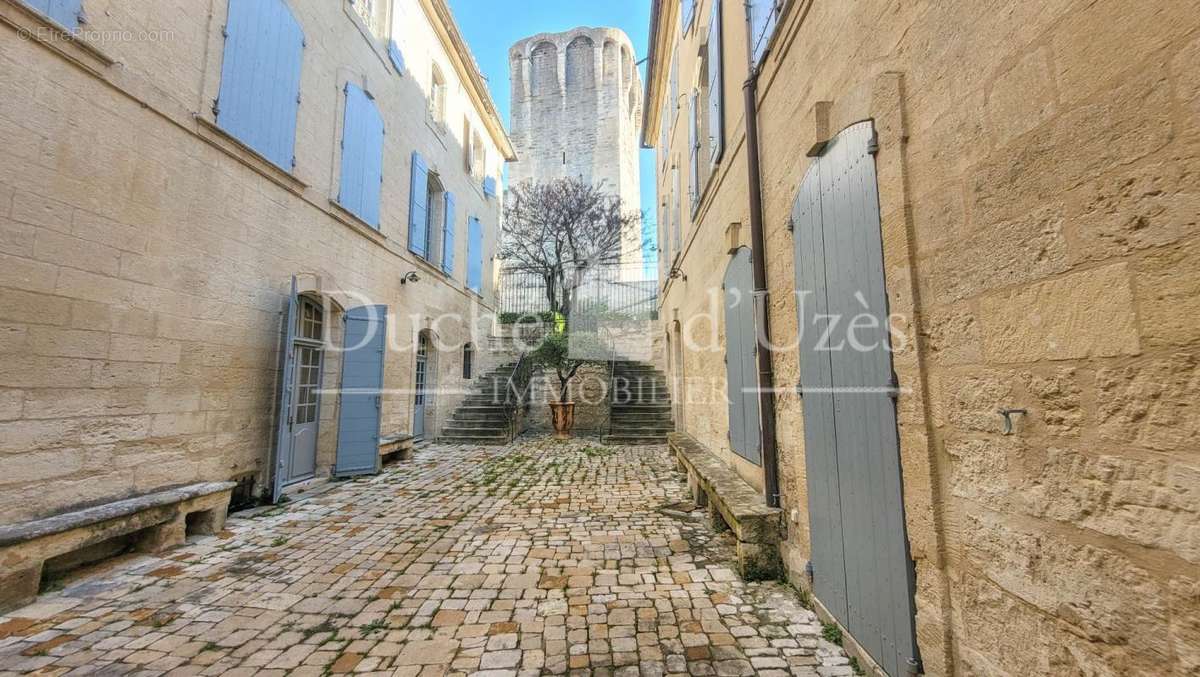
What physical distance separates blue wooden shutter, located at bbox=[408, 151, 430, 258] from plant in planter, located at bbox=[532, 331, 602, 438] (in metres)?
3.52

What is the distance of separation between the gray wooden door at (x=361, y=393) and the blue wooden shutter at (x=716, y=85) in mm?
4962

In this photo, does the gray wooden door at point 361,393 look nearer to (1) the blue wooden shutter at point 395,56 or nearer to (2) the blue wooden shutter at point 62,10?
(2) the blue wooden shutter at point 62,10

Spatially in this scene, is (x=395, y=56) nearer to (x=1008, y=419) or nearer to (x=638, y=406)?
(x=638, y=406)

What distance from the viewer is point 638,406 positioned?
10.5m

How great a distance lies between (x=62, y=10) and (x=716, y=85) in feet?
16.9

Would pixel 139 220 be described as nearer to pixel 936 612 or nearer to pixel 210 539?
pixel 210 539

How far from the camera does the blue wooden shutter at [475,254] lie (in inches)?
468

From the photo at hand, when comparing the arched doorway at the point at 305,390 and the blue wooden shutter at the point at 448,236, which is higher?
the blue wooden shutter at the point at 448,236

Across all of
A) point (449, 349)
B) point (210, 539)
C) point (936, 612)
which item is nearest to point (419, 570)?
point (210, 539)

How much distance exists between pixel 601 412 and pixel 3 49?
9.97 metres

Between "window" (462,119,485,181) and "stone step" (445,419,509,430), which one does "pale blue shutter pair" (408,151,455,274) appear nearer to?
"window" (462,119,485,181)

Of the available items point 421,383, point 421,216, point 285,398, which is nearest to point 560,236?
point 421,216

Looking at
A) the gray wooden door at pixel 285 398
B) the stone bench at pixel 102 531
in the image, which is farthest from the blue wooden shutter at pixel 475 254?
the stone bench at pixel 102 531

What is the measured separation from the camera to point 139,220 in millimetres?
3760
